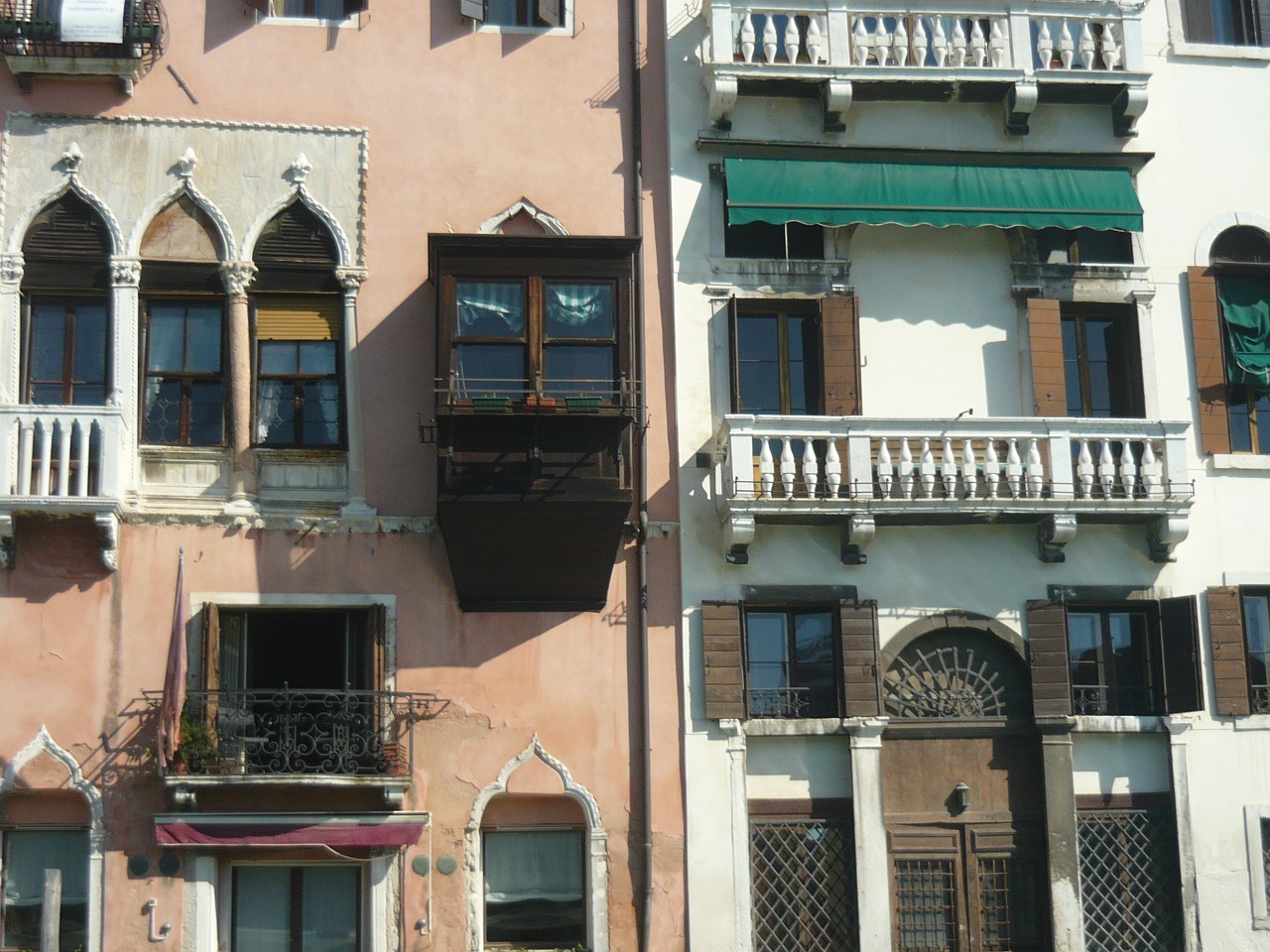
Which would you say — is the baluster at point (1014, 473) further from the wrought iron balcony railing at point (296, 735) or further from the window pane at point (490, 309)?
the wrought iron balcony railing at point (296, 735)

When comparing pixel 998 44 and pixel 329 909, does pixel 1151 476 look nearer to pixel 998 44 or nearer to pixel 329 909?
pixel 998 44

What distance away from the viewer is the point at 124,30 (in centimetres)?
2117

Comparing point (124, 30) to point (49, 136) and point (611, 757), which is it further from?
point (611, 757)

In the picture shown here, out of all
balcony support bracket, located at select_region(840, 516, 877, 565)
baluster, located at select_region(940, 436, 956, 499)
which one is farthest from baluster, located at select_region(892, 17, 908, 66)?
balcony support bracket, located at select_region(840, 516, 877, 565)

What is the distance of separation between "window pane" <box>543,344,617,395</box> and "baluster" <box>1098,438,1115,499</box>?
5.96 m

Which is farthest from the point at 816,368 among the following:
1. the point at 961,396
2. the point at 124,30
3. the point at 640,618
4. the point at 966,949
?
the point at 124,30

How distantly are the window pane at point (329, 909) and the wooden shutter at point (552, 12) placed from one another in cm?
1084

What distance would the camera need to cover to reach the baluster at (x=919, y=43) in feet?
72.9

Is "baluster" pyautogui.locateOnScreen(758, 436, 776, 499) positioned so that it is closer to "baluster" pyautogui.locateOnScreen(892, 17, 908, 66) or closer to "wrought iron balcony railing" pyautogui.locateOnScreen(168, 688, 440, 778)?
"wrought iron balcony railing" pyautogui.locateOnScreen(168, 688, 440, 778)

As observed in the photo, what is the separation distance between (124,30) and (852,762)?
12416 millimetres

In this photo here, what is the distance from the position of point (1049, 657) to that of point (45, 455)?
1201 centimetres

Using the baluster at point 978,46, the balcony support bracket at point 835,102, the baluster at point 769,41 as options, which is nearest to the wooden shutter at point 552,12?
the baluster at point 769,41

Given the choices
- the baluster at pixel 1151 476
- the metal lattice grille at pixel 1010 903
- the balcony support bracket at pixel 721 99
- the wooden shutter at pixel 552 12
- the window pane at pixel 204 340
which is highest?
the wooden shutter at pixel 552 12

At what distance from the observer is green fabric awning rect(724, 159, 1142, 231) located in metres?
21.7
